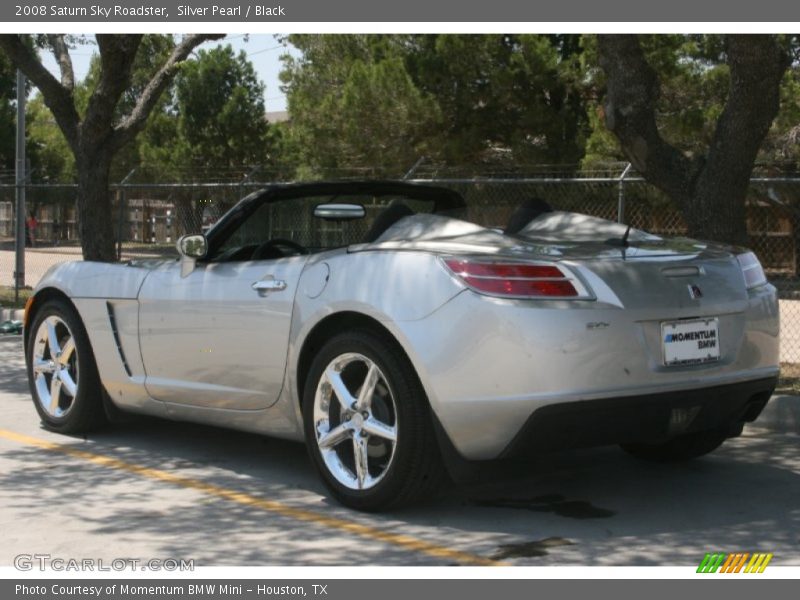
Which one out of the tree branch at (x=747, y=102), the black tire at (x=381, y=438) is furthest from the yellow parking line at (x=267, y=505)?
the tree branch at (x=747, y=102)

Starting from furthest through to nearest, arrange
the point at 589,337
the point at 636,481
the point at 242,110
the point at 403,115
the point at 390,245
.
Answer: the point at 242,110
the point at 403,115
the point at 636,481
the point at 390,245
the point at 589,337

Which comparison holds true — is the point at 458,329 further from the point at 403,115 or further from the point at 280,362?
the point at 403,115

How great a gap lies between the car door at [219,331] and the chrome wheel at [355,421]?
374mm

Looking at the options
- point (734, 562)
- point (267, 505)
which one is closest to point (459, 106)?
point (267, 505)

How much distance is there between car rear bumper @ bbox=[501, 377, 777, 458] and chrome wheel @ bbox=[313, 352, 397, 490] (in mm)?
659

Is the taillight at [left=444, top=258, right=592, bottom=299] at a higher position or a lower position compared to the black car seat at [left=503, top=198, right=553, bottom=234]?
lower

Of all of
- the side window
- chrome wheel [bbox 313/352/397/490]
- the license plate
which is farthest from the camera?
the side window

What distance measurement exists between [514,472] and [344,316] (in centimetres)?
142

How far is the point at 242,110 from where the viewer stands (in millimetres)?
40000

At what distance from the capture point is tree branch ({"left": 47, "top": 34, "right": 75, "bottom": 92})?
51.2ft

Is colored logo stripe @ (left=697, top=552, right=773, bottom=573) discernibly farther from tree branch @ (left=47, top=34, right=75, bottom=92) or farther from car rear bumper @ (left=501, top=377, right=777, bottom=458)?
tree branch @ (left=47, top=34, right=75, bottom=92)

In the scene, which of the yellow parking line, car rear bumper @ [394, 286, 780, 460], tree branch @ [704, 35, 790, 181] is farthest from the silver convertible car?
tree branch @ [704, 35, 790, 181]

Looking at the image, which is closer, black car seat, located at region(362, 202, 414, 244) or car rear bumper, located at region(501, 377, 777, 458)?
car rear bumper, located at region(501, 377, 777, 458)

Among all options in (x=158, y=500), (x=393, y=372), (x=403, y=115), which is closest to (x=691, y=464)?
(x=393, y=372)
